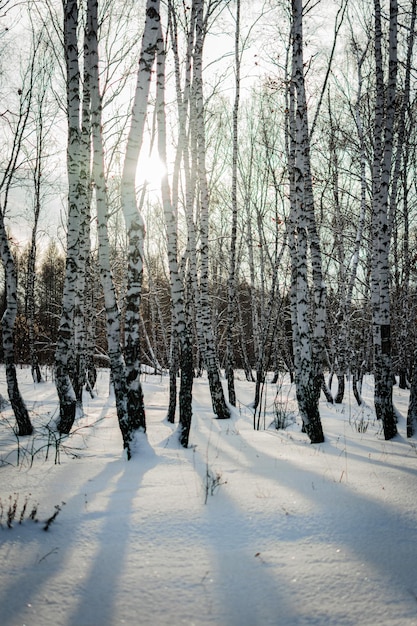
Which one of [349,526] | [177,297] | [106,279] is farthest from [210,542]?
[177,297]

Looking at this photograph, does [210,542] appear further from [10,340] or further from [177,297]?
[10,340]

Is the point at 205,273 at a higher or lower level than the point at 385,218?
lower

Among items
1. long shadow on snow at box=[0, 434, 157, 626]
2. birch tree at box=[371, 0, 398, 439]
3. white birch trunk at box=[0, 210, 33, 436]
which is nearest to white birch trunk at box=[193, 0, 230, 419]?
birch tree at box=[371, 0, 398, 439]

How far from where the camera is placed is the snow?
1663 mm

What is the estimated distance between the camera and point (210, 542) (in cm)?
218

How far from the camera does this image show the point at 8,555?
79.3 inches

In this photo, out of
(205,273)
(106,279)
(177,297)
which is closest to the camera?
(106,279)

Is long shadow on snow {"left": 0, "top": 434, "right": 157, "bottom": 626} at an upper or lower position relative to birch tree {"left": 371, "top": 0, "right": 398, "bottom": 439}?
lower

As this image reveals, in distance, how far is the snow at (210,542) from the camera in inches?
65.5

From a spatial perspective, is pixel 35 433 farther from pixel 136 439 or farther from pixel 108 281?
pixel 108 281

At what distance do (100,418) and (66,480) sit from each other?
14.7ft

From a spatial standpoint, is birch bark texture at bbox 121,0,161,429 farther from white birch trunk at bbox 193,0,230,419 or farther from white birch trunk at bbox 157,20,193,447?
white birch trunk at bbox 193,0,230,419

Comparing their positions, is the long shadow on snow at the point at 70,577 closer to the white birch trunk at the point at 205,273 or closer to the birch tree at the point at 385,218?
the birch tree at the point at 385,218

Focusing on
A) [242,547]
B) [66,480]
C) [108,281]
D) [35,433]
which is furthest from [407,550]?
[35,433]
